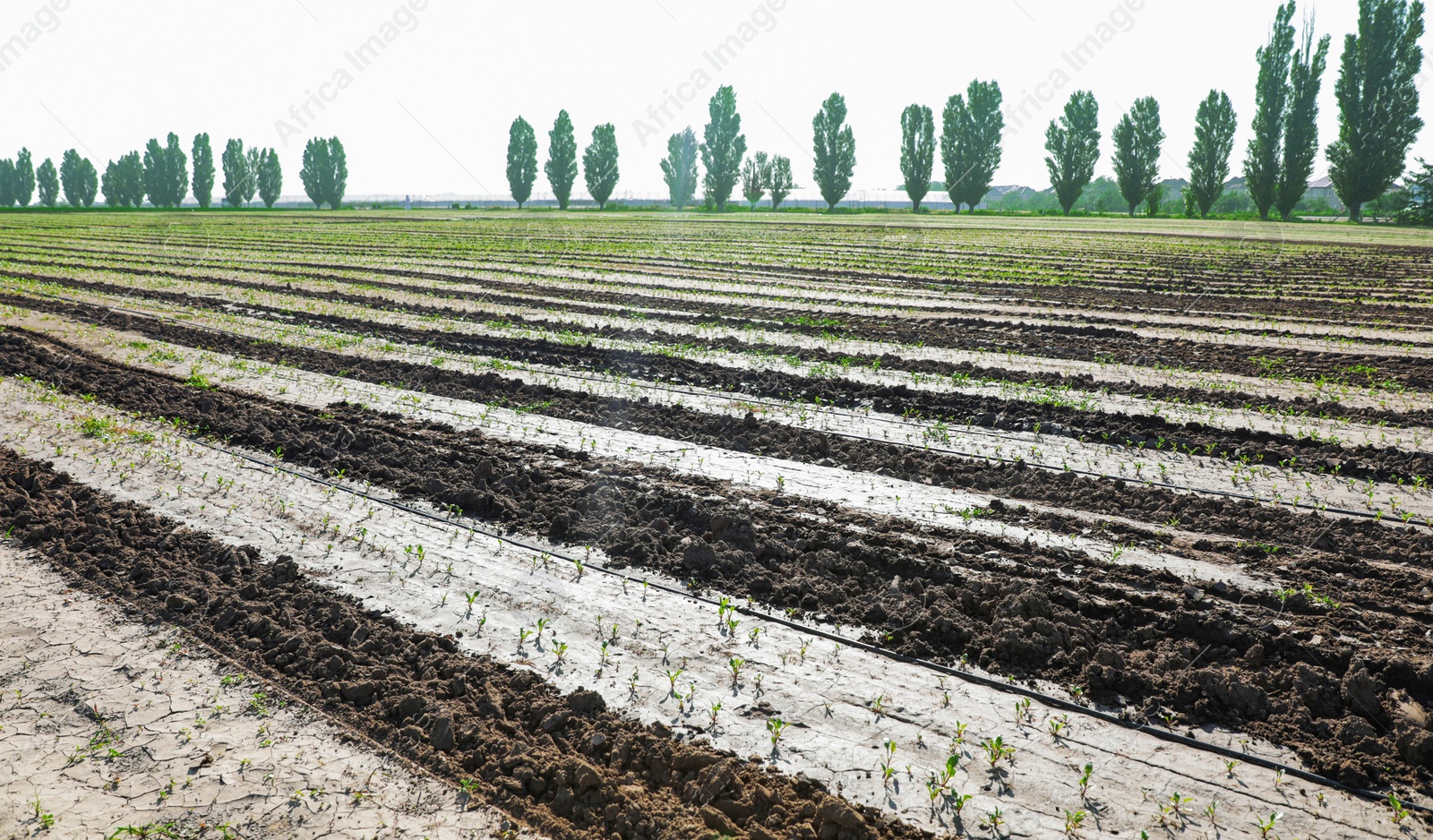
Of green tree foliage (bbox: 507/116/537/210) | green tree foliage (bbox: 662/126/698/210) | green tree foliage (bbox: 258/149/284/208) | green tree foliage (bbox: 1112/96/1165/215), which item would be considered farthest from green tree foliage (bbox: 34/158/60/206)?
green tree foliage (bbox: 1112/96/1165/215)

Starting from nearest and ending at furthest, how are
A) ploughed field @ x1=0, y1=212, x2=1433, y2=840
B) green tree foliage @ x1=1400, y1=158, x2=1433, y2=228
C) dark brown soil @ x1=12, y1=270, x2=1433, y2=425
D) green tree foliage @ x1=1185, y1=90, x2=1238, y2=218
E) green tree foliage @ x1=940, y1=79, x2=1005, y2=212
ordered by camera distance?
ploughed field @ x1=0, y1=212, x2=1433, y2=840, dark brown soil @ x1=12, y1=270, x2=1433, y2=425, green tree foliage @ x1=1400, y1=158, x2=1433, y2=228, green tree foliage @ x1=1185, y1=90, x2=1238, y2=218, green tree foliage @ x1=940, y1=79, x2=1005, y2=212

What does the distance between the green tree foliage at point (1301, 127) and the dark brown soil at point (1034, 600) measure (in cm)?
5549

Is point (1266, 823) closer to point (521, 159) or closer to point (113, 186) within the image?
point (521, 159)

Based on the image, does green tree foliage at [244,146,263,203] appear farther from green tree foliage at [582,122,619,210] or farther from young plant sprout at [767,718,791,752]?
young plant sprout at [767,718,791,752]

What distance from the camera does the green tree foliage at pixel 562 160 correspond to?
7244cm

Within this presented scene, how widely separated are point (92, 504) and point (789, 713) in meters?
4.60

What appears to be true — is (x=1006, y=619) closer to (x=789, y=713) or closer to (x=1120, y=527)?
(x=789, y=713)

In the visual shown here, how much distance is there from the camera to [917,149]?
208 feet

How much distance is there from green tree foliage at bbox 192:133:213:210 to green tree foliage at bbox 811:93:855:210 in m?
58.5

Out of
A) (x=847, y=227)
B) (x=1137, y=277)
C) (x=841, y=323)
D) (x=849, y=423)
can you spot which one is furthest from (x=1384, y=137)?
(x=849, y=423)

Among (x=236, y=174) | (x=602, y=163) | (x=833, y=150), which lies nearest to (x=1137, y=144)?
(x=833, y=150)

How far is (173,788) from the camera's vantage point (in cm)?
278

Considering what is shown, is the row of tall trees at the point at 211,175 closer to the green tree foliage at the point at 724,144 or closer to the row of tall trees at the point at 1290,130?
the green tree foliage at the point at 724,144

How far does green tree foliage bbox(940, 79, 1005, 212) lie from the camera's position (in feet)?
197
